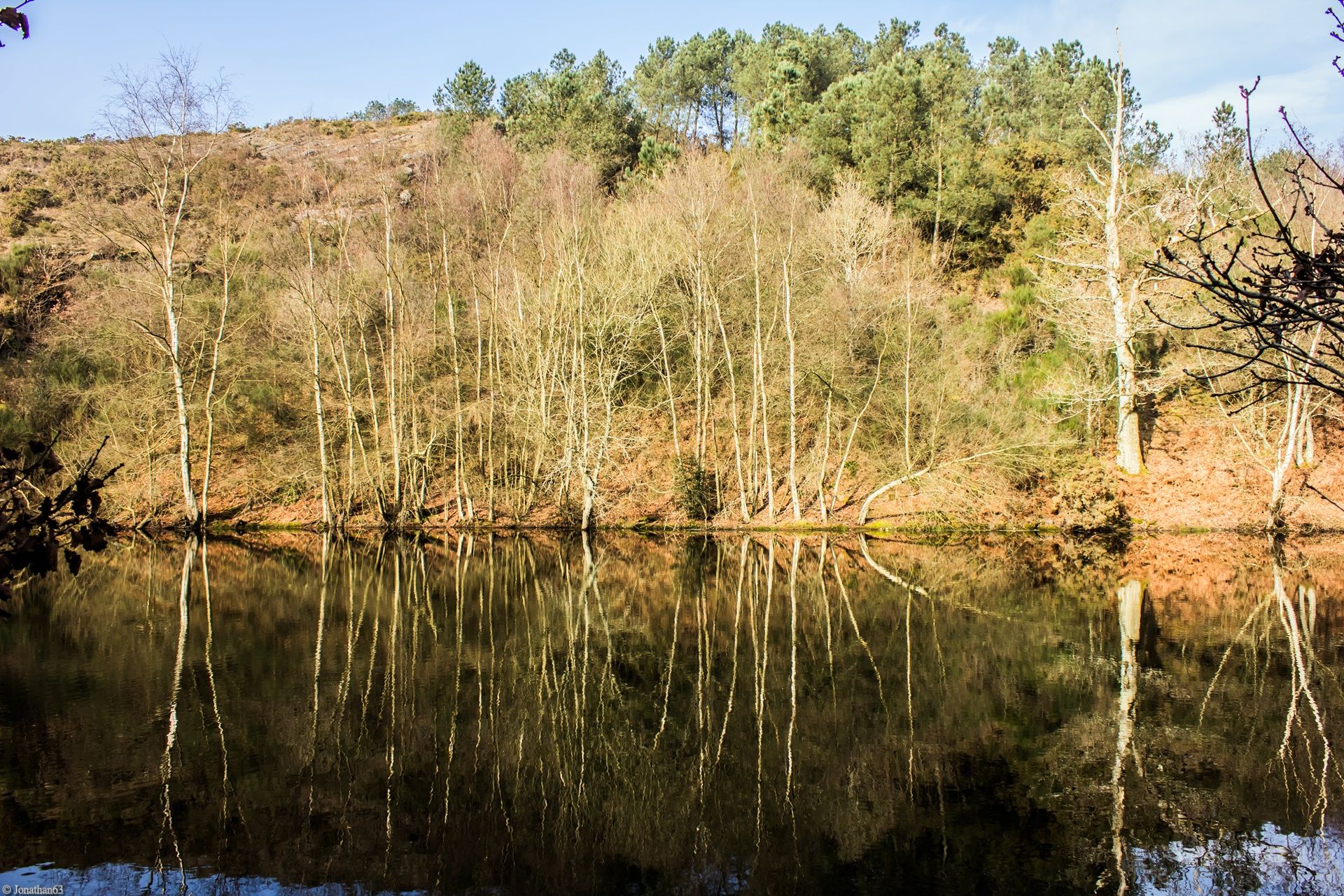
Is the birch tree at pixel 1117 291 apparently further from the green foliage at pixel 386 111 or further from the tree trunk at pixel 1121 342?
the green foliage at pixel 386 111

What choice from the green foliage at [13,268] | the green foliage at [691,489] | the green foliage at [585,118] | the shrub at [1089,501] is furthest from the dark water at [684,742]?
the green foliage at [585,118]

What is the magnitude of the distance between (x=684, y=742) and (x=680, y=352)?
79.0 feet

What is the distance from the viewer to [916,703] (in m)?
9.67

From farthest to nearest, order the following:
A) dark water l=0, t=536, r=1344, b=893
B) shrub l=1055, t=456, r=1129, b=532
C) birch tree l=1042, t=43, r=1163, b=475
A: birch tree l=1042, t=43, r=1163, b=475
shrub l=1055, t=456, r=1129, b=532
dark water l=0, t=536, r=1344, b=893

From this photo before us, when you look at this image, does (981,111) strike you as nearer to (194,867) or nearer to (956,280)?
(956,280)

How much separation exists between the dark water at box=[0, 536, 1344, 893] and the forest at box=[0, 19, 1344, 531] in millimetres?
10296

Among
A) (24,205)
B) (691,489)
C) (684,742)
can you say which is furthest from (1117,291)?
(24,205)

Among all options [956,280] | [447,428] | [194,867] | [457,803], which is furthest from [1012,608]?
[956,280]

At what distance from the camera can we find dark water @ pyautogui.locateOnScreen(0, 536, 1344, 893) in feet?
20.8

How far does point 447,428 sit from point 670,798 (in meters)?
23.2

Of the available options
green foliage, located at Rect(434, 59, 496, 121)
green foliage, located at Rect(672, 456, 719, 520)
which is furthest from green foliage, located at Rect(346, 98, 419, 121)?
green foliage, located at Rect(672, 456, 719, 520)

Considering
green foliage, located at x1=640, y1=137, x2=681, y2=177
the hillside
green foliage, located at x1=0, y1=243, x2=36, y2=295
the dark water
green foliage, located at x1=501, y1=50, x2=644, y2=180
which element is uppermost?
green foliage, located at x1=501, y1=50, x2=644, y2=180

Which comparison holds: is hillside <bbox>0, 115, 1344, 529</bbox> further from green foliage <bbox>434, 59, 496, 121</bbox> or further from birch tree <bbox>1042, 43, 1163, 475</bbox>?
green foliage <bbox>434, 59, 496, 121</bbox>

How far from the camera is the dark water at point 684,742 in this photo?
6340 mm
